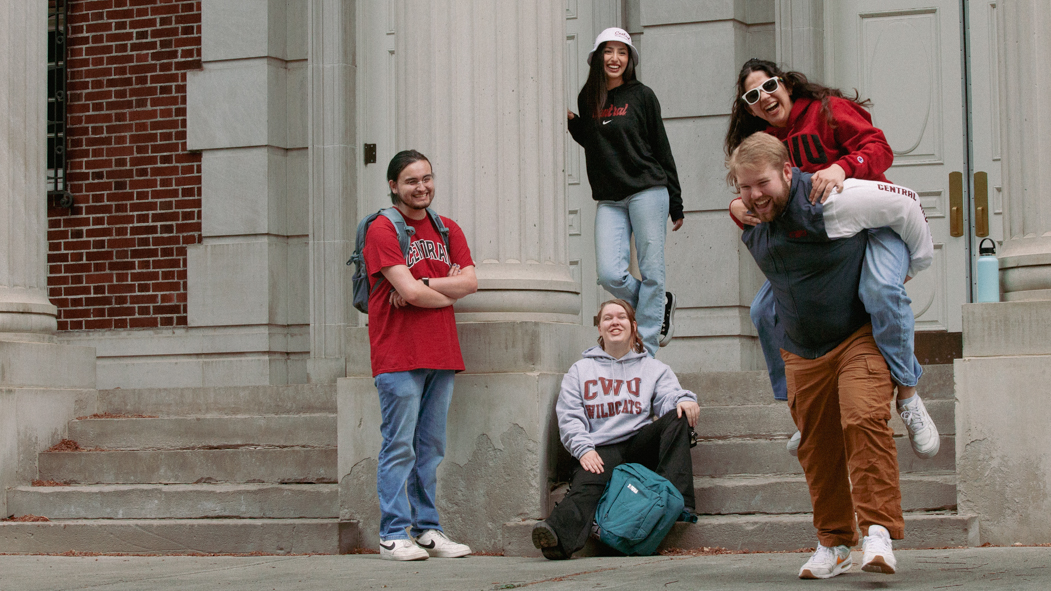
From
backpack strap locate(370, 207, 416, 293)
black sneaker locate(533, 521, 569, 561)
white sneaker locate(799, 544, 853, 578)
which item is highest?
backpack strap locate(370, 207, 416, 293)

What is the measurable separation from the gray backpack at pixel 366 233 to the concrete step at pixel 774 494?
67.8 inches

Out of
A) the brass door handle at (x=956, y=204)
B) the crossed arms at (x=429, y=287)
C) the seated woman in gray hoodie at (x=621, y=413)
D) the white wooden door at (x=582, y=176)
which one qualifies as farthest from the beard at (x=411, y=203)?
the brass door handle at (x=956, y=204)

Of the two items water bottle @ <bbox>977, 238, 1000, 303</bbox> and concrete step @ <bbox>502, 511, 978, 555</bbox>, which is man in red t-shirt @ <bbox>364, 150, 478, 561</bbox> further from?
water bottle @ <bbox>977, 238, 1000, 303</bbox>

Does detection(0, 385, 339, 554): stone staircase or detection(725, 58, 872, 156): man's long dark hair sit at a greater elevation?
detection(725, 58, 872, 156): man's long dark hair

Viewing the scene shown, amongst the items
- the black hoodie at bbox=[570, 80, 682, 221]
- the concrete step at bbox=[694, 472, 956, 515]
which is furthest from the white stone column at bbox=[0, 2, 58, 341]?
the concrete step at bbox=[694, 472, 956, 515]

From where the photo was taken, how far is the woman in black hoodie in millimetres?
6707

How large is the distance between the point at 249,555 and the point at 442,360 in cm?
157

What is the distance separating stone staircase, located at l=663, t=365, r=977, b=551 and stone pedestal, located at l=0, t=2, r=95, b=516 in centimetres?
383

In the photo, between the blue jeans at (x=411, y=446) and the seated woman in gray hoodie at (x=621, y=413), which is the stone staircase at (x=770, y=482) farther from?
the blue jeans at (x=411, y=446)

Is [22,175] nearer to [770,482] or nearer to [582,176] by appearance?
[582,176]

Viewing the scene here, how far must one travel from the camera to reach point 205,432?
7637 millimetres

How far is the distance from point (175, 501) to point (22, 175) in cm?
232

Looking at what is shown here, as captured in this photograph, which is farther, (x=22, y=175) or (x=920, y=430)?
(x=22, y=175)

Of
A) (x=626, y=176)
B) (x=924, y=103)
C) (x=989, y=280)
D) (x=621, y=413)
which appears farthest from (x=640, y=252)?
(x=924, y=103)
